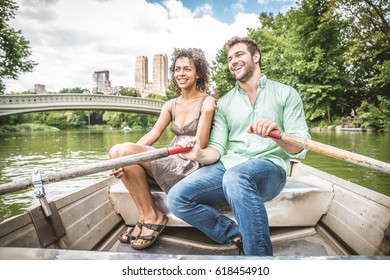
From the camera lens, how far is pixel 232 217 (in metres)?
1.34

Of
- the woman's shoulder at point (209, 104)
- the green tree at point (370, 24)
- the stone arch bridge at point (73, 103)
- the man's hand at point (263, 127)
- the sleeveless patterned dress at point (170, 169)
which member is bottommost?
the sleeveless patterned dress at point (170, 169)

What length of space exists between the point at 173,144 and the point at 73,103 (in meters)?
13.3

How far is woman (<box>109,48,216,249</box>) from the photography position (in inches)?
49.6

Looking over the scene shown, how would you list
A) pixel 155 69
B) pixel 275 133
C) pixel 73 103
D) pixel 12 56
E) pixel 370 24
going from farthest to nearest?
1. pixel 73 103
2. pixel 12 56
3. pixel 155 69
4. pixel 370 24
5. pixel 275 133

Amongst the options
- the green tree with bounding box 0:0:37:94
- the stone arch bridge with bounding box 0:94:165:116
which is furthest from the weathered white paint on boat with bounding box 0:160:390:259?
the stone arch bridge with bounding box 0:94:165:116

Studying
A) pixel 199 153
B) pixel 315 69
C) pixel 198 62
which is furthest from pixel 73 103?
pixel 199 153

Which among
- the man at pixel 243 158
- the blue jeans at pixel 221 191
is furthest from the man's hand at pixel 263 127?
the blue jeans at pixel 221 191

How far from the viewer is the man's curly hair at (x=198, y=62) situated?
147 cm

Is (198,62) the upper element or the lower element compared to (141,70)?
lower

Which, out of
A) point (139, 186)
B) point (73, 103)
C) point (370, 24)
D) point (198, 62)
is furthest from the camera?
point (73, 103)

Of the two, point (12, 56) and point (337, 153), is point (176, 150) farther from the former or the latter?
point (12, 56)

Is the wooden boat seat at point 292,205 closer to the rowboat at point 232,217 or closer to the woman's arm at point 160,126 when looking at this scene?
the rowboat at point 232,217

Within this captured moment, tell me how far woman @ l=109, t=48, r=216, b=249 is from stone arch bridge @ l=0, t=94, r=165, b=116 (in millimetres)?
11775
